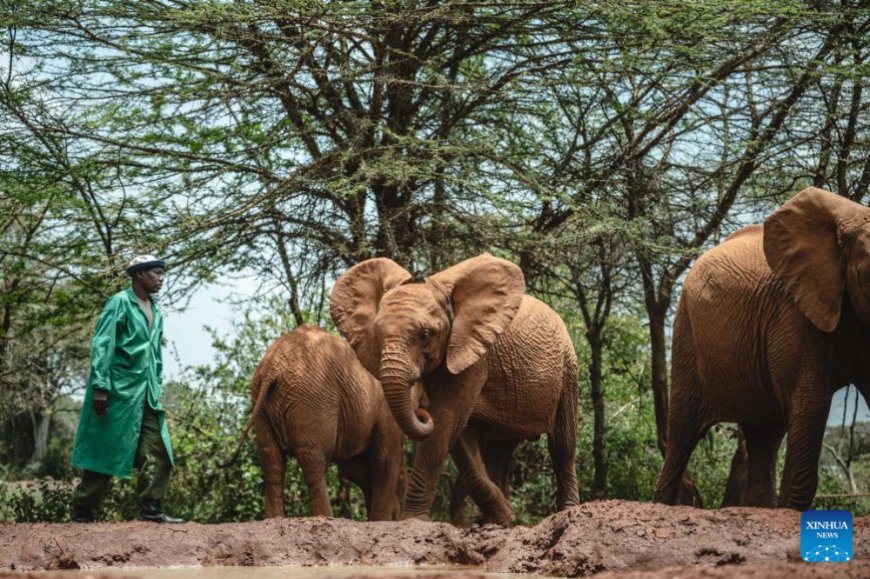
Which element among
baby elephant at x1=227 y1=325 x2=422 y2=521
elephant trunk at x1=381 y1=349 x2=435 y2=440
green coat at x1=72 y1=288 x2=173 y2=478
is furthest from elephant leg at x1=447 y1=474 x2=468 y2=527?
green coat at x1=72 y1=288 x2=173 y2=478

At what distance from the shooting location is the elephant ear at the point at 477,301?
10242 millimetres

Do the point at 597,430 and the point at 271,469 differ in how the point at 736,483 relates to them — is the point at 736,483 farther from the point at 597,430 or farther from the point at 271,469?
the point at 271,469

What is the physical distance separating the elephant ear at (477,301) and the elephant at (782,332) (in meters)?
1.39

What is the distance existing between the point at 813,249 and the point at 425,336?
9.53ft

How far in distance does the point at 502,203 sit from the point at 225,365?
464cm

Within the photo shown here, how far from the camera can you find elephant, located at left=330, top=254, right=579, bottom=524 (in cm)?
981

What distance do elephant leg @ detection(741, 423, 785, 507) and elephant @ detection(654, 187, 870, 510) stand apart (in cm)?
1

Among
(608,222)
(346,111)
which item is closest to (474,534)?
(608,222)

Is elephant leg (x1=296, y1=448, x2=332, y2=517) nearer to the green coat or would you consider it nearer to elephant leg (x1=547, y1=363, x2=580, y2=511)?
the green coat

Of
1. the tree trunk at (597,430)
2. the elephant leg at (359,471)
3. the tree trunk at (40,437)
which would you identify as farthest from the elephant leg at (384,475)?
the tree trunk at (40,437)

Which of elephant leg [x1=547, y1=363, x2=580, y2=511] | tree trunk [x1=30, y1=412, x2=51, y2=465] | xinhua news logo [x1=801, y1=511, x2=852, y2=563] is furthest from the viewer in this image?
tree trunk [x1=30, y1=412, x2=51, y2=465]

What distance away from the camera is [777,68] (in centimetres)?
1447

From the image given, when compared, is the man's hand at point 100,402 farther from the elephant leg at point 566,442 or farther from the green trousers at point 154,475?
the elephant leg at point 566,442

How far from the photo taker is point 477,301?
10.4 m
